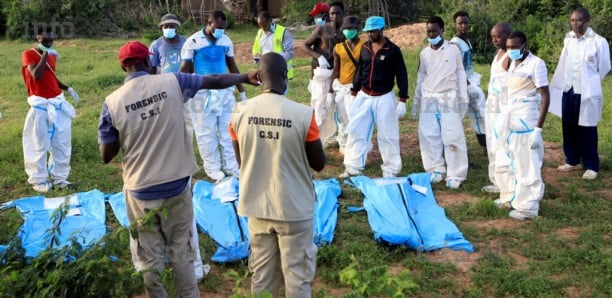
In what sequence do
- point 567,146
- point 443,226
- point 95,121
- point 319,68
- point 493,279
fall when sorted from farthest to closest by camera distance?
point 95,121
point 319,68
point 567,146
point 443,226
point 493,279

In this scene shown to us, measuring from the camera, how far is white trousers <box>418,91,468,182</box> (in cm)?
673

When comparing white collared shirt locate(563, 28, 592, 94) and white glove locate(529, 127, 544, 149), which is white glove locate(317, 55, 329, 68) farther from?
white glove locate(529, 127, 544, 149)

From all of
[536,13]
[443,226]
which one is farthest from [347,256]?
[536,13]

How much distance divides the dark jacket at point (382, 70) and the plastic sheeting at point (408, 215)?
3.21 ft

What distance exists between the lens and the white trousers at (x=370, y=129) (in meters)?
6.80

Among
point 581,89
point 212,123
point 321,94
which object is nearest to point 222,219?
point 212,123

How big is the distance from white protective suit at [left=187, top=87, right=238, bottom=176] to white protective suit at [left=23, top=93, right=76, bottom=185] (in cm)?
137

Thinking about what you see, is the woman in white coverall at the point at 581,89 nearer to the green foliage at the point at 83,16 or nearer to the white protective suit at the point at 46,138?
the white protective suit at the point at 46,138

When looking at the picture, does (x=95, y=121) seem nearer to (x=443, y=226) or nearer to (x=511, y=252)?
(x=443, y=226)

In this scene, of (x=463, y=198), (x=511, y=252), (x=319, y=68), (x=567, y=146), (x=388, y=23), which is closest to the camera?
(x=511, y=252)

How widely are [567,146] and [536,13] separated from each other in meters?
8.44

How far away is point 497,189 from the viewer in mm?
6617

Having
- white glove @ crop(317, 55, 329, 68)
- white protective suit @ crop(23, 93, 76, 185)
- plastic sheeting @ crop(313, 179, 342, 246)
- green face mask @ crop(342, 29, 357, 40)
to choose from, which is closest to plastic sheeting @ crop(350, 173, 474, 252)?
plastic sheeting @ crop(313, 179, 342, 246)

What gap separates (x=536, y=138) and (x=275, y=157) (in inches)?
122
